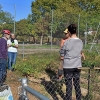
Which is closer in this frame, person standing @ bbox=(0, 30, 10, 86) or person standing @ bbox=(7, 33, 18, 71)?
person standing @ bbox=(0, 30, 10, 86)

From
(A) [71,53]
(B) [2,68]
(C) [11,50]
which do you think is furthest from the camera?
(C) [11,50]

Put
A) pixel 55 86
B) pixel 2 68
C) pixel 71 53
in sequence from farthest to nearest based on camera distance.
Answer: pixel 2 68 → pixel 55 86 → pixel 71 53

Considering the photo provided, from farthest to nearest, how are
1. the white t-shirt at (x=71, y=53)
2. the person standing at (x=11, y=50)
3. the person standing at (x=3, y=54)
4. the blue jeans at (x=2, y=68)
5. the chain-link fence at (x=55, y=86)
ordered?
the person standing at (x=11, y=50)
the blue jeans at (x=2, y=68)
the person standing at (x=3, y=54)
the chain-link fence at (x=55, y=86)
the white t-shirt at (x=71, y=53)

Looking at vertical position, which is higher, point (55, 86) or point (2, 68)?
point (2, 68)

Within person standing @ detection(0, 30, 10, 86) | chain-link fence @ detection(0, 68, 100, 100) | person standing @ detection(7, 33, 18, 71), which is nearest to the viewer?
chain-link fence @ detection(0, 68, 100, 100)

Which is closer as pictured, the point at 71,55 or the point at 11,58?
the point at 71,55

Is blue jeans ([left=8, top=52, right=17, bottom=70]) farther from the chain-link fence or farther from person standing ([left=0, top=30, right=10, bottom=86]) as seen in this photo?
person standing ([left=0, top=30, right=10, bottom=86])

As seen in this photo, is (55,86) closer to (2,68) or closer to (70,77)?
(2,68)

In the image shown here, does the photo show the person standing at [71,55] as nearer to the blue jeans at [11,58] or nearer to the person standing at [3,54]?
the person standing at [3,54]

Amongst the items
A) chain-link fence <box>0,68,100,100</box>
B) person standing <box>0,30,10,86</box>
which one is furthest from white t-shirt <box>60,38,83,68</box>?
person standing <box>0,30,10,86</box>

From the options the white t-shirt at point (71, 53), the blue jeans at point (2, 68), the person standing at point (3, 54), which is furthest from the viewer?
the blue jeans at point (2, 68)

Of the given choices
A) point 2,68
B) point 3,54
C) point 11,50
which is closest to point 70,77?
point 3,54

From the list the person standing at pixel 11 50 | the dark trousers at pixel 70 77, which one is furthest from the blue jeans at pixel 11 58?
the dark trousers at pixel 70 77

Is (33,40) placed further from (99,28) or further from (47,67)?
(47,67)
